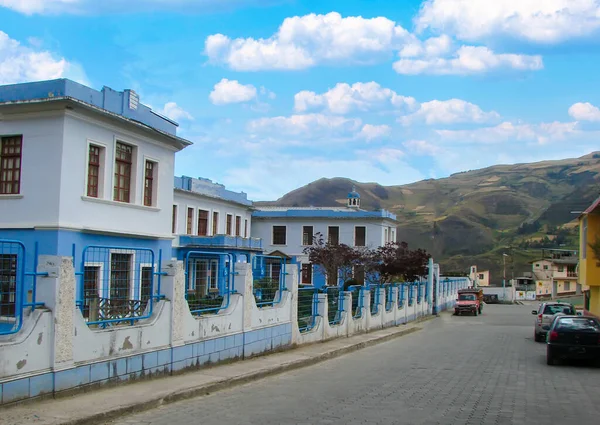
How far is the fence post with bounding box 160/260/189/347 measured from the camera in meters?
12.1

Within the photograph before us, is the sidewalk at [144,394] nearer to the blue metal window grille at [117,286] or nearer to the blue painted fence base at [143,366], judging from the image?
the blue painted fence base at [143,366]

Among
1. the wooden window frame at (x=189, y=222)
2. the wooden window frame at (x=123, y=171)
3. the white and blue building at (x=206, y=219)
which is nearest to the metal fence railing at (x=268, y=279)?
the wooden window frame at (x=123, y=171)

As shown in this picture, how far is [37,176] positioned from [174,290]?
13.7 metres

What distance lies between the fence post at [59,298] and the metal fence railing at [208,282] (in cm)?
384

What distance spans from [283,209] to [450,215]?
123630 millimetres

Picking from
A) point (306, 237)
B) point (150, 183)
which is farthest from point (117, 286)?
point (306, 237)

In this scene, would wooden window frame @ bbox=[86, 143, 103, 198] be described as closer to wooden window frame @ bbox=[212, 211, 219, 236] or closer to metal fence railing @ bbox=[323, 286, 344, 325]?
metal fence railing @ bbox=[323, 286, 344, 325]

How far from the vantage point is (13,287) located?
926cm

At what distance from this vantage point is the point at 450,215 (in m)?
182

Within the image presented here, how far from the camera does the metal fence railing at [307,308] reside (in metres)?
19.3

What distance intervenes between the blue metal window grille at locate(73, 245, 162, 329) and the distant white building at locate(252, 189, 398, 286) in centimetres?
5029

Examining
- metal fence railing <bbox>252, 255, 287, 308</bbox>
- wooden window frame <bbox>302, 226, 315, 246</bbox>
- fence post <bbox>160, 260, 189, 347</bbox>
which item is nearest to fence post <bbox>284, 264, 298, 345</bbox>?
metal fence railing <bbox>252, 255, 287, 308</bbox>

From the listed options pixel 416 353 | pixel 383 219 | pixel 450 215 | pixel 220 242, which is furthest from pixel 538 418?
pixel 450 215

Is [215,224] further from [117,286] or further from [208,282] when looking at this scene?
[117,286]
